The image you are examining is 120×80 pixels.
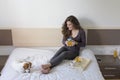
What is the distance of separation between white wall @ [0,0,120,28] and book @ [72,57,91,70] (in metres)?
0.77

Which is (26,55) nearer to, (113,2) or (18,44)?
(18,44)

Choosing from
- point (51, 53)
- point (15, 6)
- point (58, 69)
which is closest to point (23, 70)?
point (58, 69)

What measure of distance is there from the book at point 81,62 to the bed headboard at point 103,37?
0.66 m

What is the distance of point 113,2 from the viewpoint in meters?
3.56

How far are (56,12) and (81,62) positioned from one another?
3.28 ft

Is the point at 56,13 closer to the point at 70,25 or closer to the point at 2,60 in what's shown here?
the point at 70,25

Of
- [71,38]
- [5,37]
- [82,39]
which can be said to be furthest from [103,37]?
[5,37]

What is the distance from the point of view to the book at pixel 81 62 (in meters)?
2.96

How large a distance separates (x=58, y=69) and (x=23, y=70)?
45 cm

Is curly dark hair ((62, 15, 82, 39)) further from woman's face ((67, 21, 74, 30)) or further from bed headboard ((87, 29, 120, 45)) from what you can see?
bed headboard ((87, 29, 120, 45))

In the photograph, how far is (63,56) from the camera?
316cm

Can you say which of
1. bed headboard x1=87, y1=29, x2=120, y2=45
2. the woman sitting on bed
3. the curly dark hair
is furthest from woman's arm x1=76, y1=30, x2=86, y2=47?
bed headboard x1=87, y1=29, x2=120, y2=45

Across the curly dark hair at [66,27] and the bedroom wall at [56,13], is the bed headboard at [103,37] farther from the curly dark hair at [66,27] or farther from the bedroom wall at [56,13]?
the curly dark hair at [66,27]

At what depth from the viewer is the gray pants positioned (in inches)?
119
